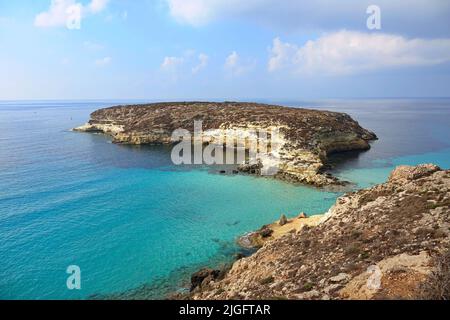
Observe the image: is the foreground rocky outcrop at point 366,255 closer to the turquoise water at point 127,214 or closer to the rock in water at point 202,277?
the rock in water at point 202,277

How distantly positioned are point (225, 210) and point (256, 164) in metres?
19.1

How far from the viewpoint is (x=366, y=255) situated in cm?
1577

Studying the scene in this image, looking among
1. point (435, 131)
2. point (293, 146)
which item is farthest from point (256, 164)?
point (435, 131)

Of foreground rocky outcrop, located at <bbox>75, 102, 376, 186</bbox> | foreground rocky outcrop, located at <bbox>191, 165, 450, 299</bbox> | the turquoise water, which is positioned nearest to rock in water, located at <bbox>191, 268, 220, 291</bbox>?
foreground rocky outcrop, located at <bbox>191, 165, 450, 299</bbox>

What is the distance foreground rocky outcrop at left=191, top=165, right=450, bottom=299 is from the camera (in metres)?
12.9

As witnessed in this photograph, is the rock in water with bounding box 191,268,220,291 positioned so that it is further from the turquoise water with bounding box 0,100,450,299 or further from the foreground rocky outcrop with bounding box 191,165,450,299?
the turquoise water with bounding box 0,100,450,299

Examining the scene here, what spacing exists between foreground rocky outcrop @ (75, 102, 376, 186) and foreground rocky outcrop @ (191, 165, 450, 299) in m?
23.1

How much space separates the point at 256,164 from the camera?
5344 cm

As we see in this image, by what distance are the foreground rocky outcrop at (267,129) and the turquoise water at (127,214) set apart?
4870mm

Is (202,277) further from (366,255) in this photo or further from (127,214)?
(127,214)

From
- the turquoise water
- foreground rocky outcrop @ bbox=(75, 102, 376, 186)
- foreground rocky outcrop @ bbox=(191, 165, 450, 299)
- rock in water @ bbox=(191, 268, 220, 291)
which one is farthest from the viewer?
foreground rocky outcrop @ bbox=(75, 102, 376, 186)

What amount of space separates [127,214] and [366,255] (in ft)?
82.3

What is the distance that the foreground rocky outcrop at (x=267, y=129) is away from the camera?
170 feet

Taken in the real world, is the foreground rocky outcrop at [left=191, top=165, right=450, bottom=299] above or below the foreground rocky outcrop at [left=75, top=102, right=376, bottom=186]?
below
